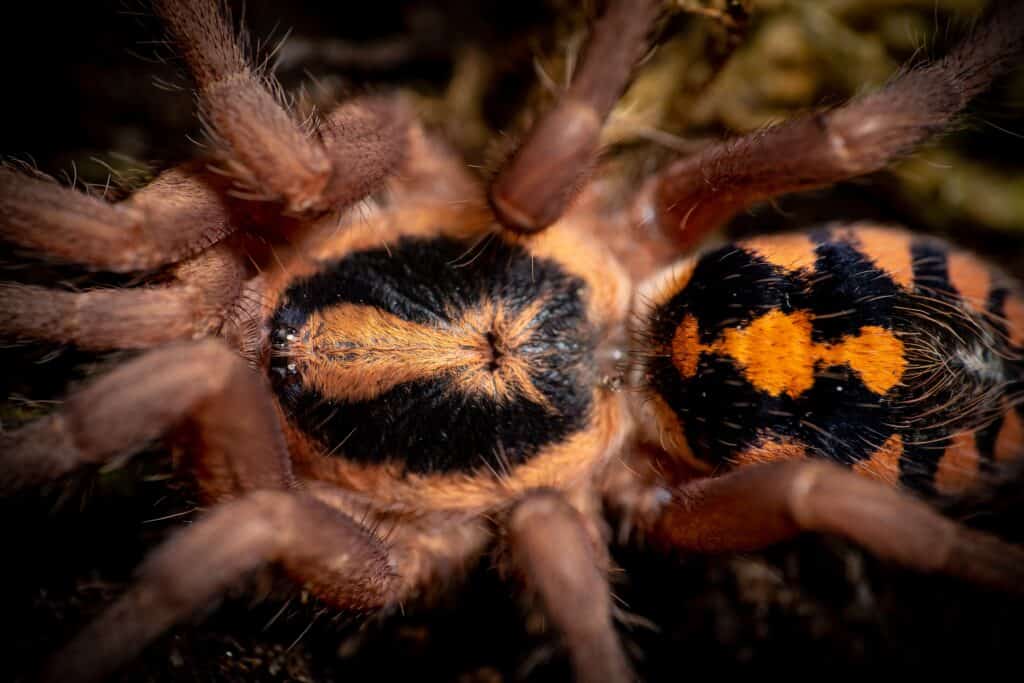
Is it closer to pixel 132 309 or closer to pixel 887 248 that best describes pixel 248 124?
pixel 132 309

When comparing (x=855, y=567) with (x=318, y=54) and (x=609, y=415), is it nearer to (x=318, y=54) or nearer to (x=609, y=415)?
(x=609, y=415)

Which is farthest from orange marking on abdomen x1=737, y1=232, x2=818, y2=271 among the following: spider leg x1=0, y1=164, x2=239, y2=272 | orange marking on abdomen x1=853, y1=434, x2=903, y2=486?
spider leg x1=0, y1=164, x2=239, y2=272

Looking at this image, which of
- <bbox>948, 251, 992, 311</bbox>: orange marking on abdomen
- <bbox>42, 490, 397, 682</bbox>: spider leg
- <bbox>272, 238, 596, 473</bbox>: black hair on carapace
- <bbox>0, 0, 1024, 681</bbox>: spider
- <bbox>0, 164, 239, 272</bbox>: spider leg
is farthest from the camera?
<bbox>272, 238, 596, 473</bbox>: black hair on carapace

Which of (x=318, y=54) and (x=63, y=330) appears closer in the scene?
(x=63, y=330)

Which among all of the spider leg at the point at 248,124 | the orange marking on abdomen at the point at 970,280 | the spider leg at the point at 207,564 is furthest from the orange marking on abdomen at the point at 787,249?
the spider leg at the point at 207,564

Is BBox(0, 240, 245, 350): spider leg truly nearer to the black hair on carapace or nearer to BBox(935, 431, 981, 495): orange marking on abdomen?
the black hair on carapace

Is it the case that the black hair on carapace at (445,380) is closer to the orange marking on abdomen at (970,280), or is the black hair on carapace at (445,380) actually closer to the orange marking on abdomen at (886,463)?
the orange marking on abdomen at (886,463)

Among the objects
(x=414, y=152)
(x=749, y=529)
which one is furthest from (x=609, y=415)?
(x=414, y=152)
